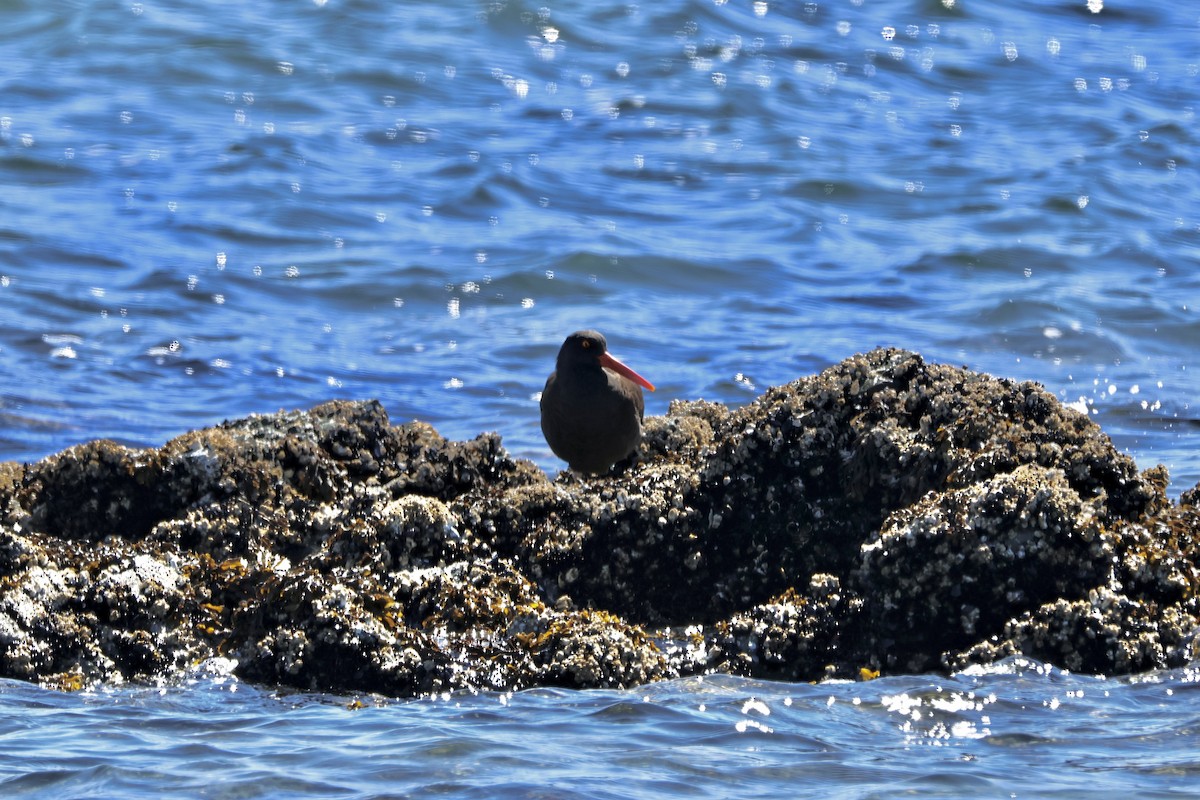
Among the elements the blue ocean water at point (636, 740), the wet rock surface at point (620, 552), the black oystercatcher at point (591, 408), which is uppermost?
the black oystercatcher at point (591, 408)

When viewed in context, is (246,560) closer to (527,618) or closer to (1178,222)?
(527,618)

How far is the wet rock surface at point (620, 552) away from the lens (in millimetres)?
4316

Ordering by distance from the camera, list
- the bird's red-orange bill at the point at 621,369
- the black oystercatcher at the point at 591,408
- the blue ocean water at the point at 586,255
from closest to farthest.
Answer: the blue ocean water at the point at 586,255, the black oystercatcher at the point at 591,408, the bird's red-orange bill at the point at 621,369

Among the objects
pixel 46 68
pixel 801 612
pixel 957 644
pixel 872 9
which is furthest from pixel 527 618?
pixel 872 9

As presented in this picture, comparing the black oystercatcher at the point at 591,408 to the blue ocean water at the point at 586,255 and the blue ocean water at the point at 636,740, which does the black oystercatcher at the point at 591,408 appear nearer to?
the blue ocean water at the point at 586,255

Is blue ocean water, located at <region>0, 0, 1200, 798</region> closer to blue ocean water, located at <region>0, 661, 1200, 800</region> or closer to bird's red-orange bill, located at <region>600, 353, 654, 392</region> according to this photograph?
blue ocean water, located at <region>0, 661, 1200, 800</region>

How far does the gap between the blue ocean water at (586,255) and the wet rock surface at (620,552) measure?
141 mm

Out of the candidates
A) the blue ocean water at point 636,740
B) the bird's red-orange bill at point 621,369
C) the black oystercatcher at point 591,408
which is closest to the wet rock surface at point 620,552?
the blue ocean water at point 636,740

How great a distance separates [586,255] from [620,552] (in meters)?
8.02

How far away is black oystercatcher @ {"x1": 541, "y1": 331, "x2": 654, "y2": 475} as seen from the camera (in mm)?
6434

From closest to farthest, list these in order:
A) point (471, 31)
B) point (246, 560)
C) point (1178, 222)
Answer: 1. point (246, 560)
2. point (1178, 222)
3. point (471, 31)

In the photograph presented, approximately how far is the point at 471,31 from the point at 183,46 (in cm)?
348

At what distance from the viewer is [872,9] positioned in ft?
68.1

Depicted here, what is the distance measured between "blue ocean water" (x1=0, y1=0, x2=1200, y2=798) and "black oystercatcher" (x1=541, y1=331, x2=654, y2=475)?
1263mm
